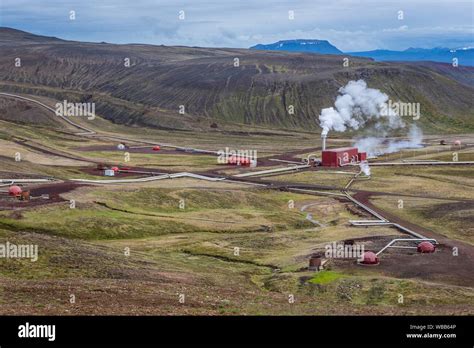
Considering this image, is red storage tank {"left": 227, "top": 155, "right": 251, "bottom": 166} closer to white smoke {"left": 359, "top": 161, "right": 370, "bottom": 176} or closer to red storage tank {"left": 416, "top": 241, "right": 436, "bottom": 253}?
white smoke {"left": 359, "top": 161, "right": 370, "bottom": 176}

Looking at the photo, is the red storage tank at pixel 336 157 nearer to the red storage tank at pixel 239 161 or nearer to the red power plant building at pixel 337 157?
the red power plant building at pixel 337 157

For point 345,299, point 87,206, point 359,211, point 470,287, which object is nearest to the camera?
point 345,299

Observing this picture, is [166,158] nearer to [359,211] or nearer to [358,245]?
[359,211]

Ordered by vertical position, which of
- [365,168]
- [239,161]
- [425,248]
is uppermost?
[239,161]

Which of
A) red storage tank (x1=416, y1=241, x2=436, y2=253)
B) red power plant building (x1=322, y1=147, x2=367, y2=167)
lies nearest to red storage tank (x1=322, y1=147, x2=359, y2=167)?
red power plant building (x1=322, y1=147, x2=367, y2=167)

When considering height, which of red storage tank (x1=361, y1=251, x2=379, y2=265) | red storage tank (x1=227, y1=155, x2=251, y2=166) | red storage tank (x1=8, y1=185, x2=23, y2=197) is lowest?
red storage tank (x1=361, y1=251, x2=379, y2=265)

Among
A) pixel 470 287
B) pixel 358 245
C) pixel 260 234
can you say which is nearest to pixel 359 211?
pixel 260 234

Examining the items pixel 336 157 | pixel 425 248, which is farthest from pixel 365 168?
pixel 425 248

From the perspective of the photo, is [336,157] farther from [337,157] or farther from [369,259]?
[369,259]

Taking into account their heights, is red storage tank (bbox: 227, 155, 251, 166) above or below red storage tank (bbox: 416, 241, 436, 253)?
above

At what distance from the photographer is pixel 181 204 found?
113 metres

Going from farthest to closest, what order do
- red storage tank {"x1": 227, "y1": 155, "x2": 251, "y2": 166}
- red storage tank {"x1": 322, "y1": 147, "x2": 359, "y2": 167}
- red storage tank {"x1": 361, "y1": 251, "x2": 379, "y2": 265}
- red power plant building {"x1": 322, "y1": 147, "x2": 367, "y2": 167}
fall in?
red storage tank {"x1": 227, "y1": 155, "x2": 251, "y2": 166}, red power plant building {"x1": 322, "y1": 147, "x2": 367, "y2": 167}, red storage tank {"x1": 322, "y1": 147, "x2": 359, "y2": 167}, red storage tank {"x1": 361, "y1": 251, "x2": 379, "y2": 265}
